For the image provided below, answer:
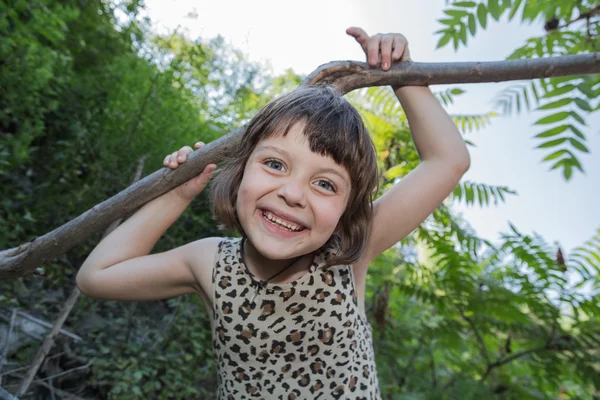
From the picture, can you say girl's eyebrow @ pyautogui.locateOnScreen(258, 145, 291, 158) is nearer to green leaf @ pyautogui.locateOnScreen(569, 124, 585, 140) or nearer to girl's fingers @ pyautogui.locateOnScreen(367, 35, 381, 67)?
girl's fingers @ pyautogui.locateOnScreen(367, 35, 381, 67)

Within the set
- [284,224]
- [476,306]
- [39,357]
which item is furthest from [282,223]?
[476,306]

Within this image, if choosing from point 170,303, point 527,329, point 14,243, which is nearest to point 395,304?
point 527,329

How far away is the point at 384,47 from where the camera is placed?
98 cm

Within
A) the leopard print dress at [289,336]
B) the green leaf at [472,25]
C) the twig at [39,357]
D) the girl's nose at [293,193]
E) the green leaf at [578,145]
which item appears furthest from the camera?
the twig at [39,357]

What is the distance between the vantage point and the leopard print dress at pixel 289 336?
0.94 m

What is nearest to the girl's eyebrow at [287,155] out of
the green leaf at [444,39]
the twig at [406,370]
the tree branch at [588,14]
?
the green leaf at [444,39]

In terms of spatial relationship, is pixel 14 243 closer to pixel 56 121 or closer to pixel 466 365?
pixel 56 121

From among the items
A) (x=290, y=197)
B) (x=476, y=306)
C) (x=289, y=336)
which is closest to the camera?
(x=290, y=197)

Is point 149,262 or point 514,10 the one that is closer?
point 149,262

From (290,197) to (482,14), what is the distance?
3.88ft

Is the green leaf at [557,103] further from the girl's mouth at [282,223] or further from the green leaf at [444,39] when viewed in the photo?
the girl's mouth at [282,223]

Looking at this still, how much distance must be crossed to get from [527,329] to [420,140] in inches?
93.9

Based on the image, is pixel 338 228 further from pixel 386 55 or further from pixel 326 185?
pixel 386 55

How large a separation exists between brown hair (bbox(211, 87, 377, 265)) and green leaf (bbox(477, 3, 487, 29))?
85 cm
